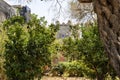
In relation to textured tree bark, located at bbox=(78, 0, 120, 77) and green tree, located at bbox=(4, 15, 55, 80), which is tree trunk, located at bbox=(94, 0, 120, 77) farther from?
green tree, located at bbox=(4, 15, 55, 80)

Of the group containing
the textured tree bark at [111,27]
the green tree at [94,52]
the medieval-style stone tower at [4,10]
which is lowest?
the green tree at [94,52]

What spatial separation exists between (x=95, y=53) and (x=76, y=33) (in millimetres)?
4585

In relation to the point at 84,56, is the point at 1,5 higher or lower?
higher

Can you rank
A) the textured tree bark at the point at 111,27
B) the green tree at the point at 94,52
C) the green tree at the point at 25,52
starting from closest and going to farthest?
the textured tree bark at the point at 111,27 → the green tree at the point at 25,52 → the green tree at the point at 94,52

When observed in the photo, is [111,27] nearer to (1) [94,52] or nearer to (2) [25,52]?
(1) [94,52]

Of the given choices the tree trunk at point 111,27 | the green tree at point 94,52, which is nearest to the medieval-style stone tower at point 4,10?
the green tree at point 94,52

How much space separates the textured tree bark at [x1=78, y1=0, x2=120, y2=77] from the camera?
5.39m

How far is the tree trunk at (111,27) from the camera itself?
17.7ft

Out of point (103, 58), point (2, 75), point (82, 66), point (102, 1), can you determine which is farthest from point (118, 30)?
point (2, 75)

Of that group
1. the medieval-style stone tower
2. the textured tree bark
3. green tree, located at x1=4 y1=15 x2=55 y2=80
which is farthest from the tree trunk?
the medieval-style stone tower

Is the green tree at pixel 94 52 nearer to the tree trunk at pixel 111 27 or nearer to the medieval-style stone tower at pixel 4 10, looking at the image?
the tree trunk at pixel 111 27

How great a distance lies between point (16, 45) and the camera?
11.6 meters

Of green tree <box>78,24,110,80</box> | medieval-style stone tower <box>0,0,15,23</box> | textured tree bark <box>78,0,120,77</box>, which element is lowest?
green tree <box>78,24,110,80</box>

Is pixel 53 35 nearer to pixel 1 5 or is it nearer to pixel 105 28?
pixel 105 28
